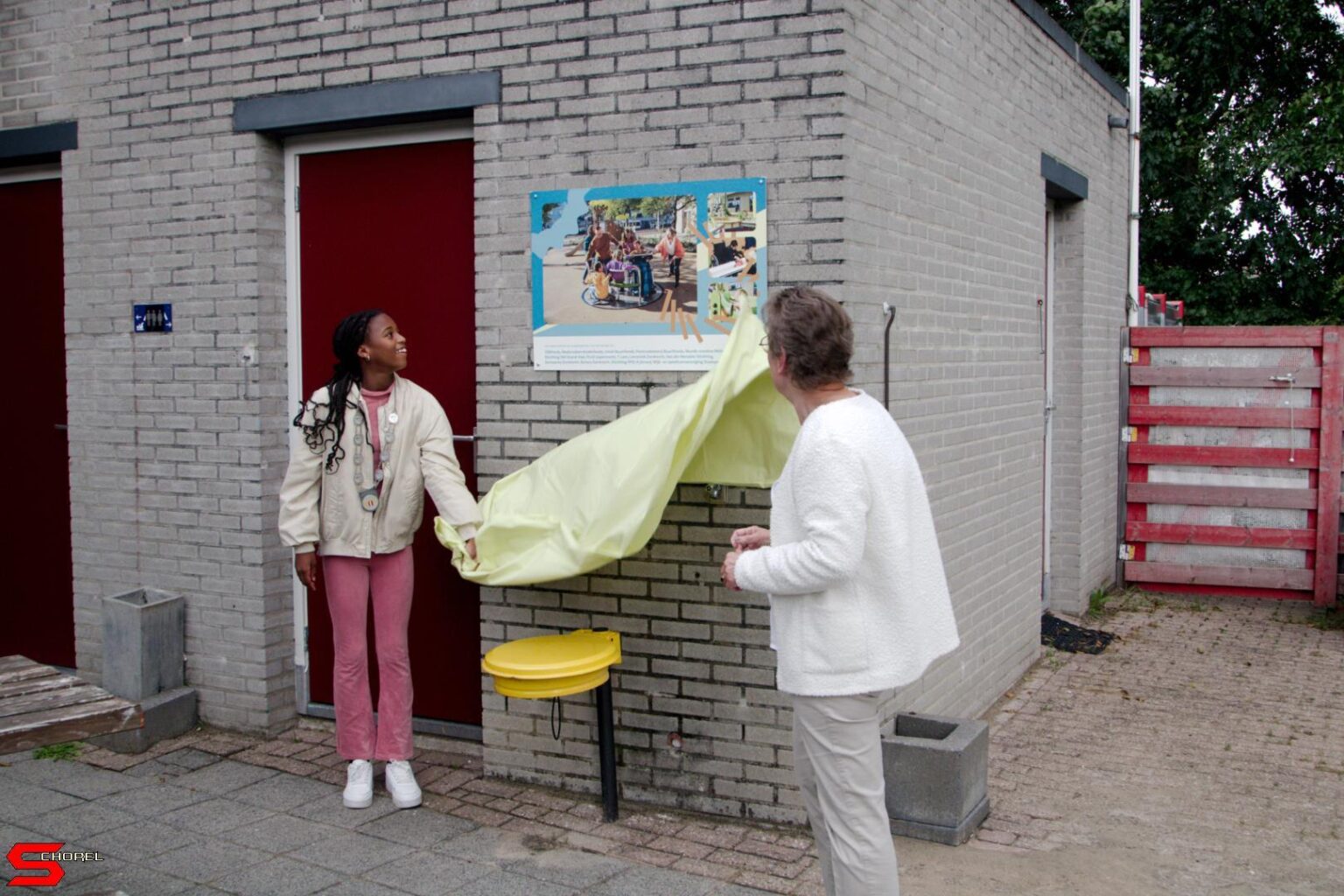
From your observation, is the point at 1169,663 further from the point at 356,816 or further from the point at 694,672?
the point at 356,816

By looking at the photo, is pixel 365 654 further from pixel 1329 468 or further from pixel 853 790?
pixel 1329 468

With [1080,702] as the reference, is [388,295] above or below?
above

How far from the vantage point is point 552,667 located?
15.9 ft

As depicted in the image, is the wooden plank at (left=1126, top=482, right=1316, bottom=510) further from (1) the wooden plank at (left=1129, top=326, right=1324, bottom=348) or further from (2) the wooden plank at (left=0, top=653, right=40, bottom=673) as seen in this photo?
(2) the wooden plank at (left=0, top=653, right=40, bottom=673)

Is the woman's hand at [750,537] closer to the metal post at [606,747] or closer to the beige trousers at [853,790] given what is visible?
the beige trousers at [853,790]

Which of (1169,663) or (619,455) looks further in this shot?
(1169,663)

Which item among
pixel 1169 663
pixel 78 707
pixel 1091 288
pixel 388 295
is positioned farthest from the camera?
pixel 1091 288

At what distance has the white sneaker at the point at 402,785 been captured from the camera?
546 cm

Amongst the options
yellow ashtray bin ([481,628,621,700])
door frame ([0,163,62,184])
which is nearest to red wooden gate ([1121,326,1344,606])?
yellow ashtray bin ([481,628,621,700])

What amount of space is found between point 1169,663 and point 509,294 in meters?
4.86

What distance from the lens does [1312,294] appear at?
670 inches

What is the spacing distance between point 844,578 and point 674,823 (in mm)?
2149

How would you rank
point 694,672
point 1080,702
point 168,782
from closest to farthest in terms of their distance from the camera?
1. point 694,672
2. point 168,782
3. point 1080,702

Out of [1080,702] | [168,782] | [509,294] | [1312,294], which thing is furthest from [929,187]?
[1312,294]
